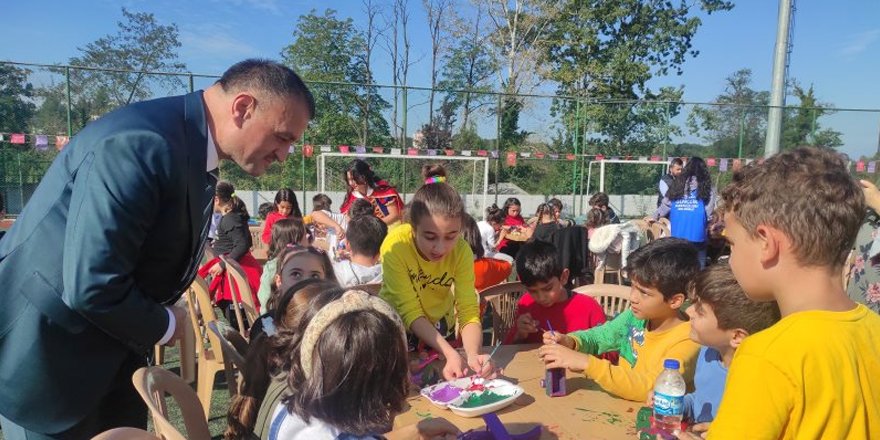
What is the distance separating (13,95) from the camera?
31.9 ft

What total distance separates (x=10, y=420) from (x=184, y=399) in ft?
1.57

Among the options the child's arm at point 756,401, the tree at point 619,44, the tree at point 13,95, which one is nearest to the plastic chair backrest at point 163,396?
the child's arm at point 756,401

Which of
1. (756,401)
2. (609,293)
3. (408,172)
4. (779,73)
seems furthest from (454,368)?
(779,73)

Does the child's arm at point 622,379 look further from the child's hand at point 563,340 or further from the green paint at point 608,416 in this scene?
the child's hand at point 563,340

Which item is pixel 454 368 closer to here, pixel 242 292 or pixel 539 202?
pixel 242 292

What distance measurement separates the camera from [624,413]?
5.99 ft

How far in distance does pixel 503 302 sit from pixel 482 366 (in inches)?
53.9

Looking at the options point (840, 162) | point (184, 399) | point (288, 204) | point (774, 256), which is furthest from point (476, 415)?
point (288, 204)

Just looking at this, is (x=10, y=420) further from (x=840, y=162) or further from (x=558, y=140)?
(x=558, y=140)

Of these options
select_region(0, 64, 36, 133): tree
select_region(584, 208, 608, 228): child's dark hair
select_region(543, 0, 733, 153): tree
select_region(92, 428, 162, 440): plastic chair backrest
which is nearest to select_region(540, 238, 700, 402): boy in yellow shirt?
select_region(92, 428, 162, 440): plastic chair backrest

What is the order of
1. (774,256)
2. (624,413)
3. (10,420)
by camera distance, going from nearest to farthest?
1. (774,256)
2. (10,420)
3. (624,413)

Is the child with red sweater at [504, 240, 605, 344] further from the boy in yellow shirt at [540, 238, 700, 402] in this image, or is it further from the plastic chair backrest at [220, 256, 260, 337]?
the plastic chair backrest at [220, 256, 260, 337]

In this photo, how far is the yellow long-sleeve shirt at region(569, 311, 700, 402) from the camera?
1.91m

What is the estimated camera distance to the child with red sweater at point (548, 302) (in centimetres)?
286
